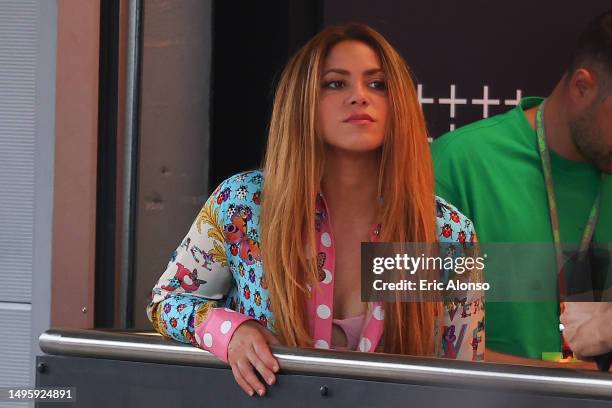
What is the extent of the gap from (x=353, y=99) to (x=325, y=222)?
26 centimetres

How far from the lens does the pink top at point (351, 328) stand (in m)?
2.40

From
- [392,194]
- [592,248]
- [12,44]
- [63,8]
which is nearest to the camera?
[392,194]

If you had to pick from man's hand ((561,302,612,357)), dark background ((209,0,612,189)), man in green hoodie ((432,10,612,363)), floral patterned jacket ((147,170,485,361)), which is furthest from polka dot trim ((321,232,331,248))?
dark background ((209,0,612,189))

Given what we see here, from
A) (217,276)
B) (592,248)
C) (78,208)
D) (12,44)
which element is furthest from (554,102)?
(12,44)

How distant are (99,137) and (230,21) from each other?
75cm

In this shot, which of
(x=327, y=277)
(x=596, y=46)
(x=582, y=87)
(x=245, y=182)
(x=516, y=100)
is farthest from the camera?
(x=516, y=100)

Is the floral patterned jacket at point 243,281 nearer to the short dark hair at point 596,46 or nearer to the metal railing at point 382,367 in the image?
the metal railing at point 382,367

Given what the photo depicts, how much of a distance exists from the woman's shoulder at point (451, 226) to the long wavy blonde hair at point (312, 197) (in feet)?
0.09

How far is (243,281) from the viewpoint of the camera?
8.14ft

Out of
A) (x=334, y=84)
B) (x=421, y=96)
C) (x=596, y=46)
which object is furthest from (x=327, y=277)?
(x=421, y=96)

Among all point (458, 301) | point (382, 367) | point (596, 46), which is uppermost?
point (596, 46)

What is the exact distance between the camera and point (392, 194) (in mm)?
2420

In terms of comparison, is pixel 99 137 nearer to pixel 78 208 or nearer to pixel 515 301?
pixel 78 208

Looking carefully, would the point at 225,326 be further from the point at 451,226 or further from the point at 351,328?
the point at 451,226
